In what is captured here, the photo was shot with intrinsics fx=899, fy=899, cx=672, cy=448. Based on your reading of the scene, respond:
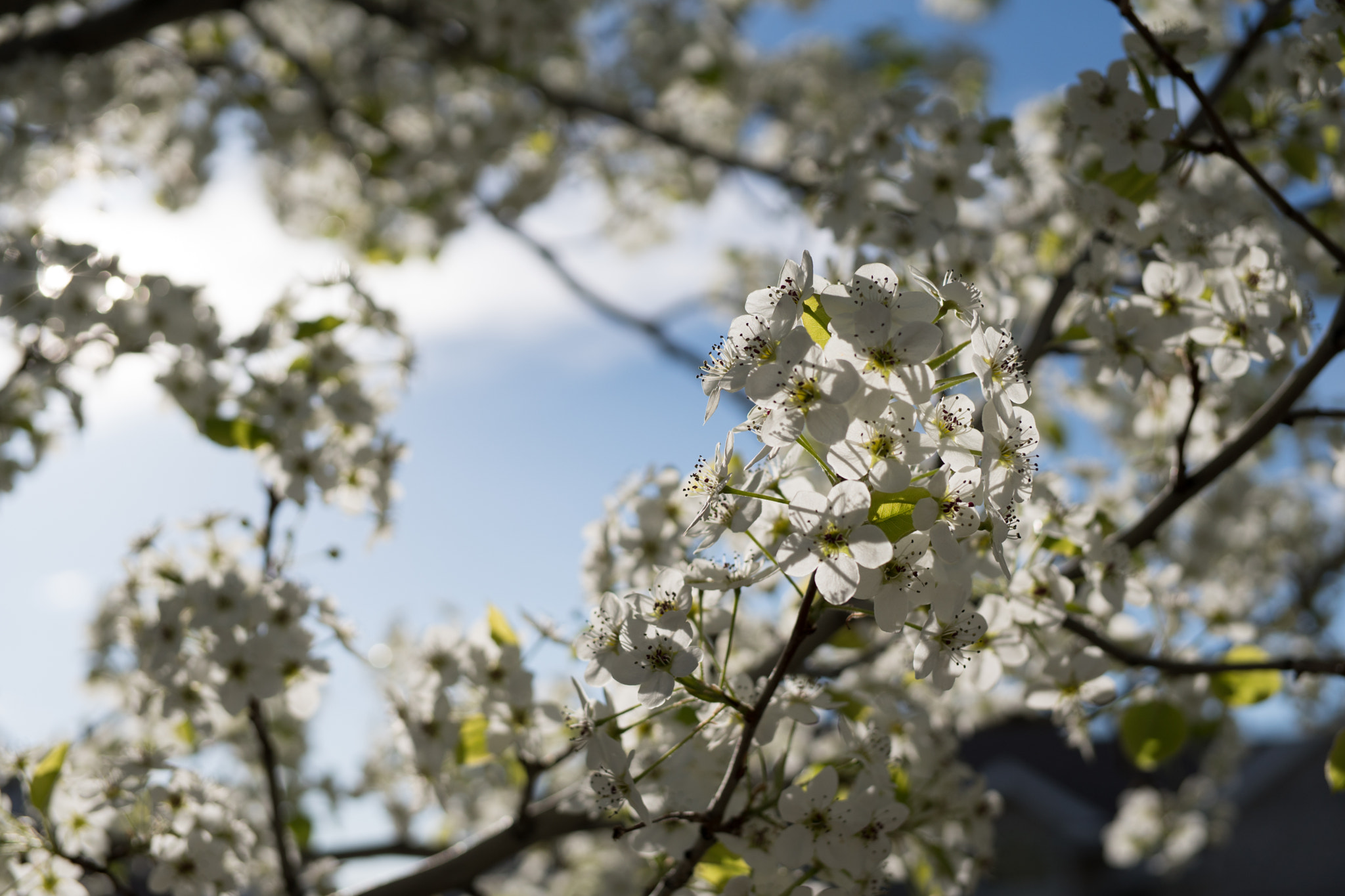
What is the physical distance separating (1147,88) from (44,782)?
3.07 metres

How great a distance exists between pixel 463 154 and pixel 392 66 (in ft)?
5.22

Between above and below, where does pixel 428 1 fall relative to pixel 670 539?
above

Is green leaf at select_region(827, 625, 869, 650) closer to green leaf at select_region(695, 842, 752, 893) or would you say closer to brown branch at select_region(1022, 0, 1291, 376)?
green leaf at select_region(695, 842, 752, 893)

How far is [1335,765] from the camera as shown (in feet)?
6.41

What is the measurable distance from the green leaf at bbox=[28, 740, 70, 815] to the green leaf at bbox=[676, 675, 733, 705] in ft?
5.61

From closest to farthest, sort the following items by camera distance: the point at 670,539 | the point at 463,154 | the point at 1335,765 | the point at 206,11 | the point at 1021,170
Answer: the point at 1335,765, the point at 670,539, the point at 1021,170, the point at 206,11, the point at 463,154

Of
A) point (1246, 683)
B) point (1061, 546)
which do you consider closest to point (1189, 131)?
point (1061, 546)

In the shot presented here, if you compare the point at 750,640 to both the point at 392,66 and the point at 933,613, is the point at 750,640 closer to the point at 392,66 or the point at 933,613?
the point at 933,613

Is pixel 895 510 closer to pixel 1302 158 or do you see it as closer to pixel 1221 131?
pixel 1221 131

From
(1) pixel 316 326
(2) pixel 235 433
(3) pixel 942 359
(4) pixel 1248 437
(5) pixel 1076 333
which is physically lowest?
(3) pixel 942 359

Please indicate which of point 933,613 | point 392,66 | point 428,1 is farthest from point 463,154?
point 933,613

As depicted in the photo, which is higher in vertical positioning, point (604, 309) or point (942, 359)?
point (604, 309)

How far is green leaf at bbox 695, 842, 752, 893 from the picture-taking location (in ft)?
5.66

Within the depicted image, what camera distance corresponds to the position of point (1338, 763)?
1.95 metres
